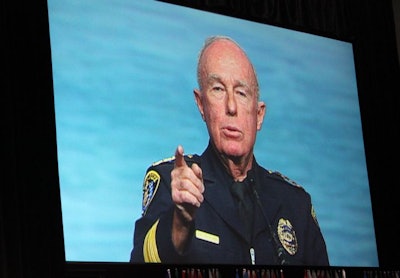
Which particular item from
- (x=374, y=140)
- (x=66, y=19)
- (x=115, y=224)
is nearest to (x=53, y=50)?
(x=66, y=19)

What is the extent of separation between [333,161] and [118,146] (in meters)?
1.36

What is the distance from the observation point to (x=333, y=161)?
4.57m

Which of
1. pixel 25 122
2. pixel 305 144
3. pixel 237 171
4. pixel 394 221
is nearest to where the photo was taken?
pixel 25 122

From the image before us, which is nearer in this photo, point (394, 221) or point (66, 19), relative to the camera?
point (66, 19)

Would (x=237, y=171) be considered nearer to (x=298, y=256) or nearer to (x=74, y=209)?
(x=298, y=256)

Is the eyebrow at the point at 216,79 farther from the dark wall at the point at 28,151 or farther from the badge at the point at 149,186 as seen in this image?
the badge at the point at 149,186

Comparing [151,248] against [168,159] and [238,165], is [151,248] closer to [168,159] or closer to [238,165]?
[168,159]

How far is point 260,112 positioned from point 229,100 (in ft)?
0.72

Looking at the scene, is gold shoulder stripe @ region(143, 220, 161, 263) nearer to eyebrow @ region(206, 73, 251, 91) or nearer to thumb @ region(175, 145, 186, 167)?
thumb @ region(175, 145, 186, 167)

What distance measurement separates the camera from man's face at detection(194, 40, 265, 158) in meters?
4.11

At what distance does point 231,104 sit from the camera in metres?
4.17

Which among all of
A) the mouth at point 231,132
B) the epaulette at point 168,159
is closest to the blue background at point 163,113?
the epaulette at point 168,159

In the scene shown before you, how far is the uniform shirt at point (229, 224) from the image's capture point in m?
3.77

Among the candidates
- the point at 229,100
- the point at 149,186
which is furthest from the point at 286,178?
the point at 149,186
